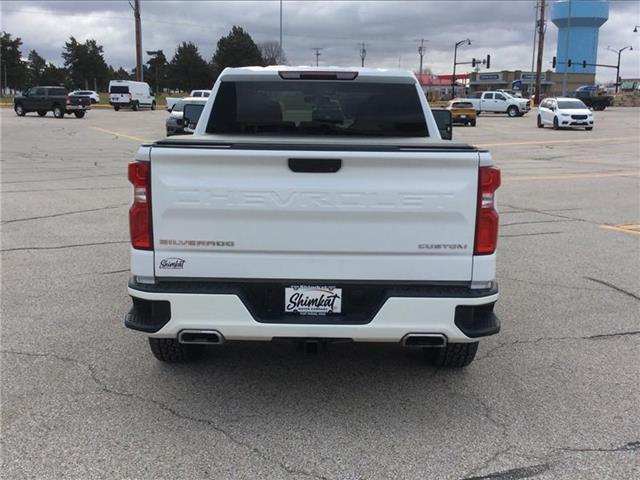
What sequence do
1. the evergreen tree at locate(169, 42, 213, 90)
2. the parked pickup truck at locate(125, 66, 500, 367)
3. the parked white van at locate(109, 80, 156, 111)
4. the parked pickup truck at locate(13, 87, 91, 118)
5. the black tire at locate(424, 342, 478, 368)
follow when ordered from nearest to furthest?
the parked pickup truck at locate(125, 66, 500, 367) → the black tire at locate(424, 342, 478, 368) → the parked pickup truck at locate(13, 87, 91, 118) → the parked white van at locate(109, 80, 156, 111) → the evergreen tree at locate(169, 42, 213, 90)

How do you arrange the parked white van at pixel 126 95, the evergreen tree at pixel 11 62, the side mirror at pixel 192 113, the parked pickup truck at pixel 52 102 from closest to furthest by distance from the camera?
the side mirror at pixel 192 113 < the parked pickup truck at pixel 52 102 < the parked white van at pixel 126 95 < the evergreen tree at pixel 11 62

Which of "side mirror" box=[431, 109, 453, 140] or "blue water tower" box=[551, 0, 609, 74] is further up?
"blue water tower" box=[551, 0, 609, 74]

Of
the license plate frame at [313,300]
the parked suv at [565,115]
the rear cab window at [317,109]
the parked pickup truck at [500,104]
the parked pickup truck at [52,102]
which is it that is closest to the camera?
the license plate frame at [313,300]

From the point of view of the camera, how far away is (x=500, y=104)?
49156 mm

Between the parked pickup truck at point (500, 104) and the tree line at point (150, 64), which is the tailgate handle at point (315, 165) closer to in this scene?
the parked pickup truck at point (500, 104)

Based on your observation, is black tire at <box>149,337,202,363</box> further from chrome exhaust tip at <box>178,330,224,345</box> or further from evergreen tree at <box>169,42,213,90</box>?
evergreen tree at <box>169,42,213,90</box>

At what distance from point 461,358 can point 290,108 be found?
2.59 metres

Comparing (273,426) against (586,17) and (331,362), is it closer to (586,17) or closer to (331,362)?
(331,362)

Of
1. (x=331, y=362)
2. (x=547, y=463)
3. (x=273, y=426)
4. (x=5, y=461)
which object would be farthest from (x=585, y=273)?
(x=5, y=461)

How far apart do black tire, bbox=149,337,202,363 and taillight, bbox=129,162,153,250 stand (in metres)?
0.97

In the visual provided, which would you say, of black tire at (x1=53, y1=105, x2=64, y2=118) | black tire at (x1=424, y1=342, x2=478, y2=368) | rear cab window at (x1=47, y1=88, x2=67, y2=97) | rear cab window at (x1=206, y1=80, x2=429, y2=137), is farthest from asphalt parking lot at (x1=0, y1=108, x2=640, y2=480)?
rear cab window at (x1=47, y1=88, x2=67, y2=97)

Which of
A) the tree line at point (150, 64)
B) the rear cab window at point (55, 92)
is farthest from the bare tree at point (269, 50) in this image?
the rear cab window at point (55, 92)

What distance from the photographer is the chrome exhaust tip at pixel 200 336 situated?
3.52 m

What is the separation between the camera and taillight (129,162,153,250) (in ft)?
11.1
